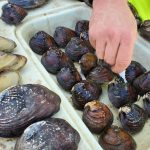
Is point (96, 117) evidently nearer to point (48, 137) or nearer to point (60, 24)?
point (48, 137)

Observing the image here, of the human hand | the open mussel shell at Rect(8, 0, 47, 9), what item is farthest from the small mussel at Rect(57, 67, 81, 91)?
the open mussel shell at Rect(8, 0, 47, 9)

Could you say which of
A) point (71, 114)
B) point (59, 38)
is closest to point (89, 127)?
point (71, 114)

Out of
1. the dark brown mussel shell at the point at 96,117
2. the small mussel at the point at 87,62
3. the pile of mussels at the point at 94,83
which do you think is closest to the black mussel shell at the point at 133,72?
the pile of mussels at the point at 94,83

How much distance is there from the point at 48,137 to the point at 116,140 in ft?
0.72

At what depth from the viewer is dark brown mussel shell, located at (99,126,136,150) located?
93 cm

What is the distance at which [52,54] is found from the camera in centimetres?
118

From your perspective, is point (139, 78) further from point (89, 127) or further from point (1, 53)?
point (1, 53)

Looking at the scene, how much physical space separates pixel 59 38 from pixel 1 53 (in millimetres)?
323

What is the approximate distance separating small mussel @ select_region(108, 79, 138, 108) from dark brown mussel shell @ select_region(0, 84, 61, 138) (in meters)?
0.25

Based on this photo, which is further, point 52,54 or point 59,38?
point 59,38

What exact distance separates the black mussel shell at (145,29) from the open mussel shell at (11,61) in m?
0.42

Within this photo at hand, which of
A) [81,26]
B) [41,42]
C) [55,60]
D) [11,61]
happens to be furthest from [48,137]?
[81,26]

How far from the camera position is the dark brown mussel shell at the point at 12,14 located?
126 cm

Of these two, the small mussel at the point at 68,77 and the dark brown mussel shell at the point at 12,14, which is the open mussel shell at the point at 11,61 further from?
the dark brown mussel shell at the point at 12,14
